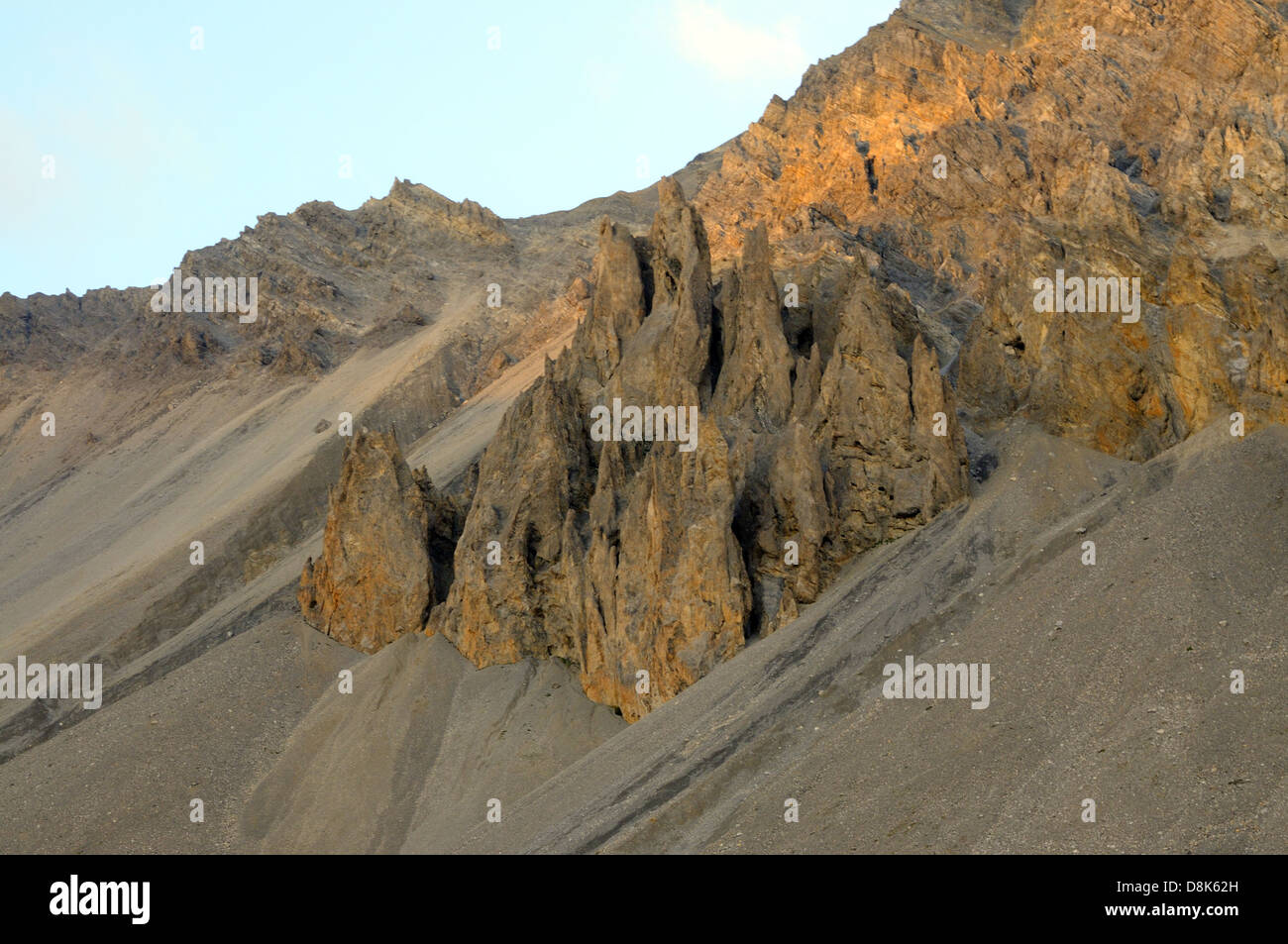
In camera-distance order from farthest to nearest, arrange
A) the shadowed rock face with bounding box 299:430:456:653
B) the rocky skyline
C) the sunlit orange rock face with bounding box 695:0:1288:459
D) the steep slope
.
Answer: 1. the shadowed rock face with bounding box 299:430:456:653
2. the sunlit orange rock face with bounding box 695:0:1288:459
3. the rocky skyline
4. the steep slope

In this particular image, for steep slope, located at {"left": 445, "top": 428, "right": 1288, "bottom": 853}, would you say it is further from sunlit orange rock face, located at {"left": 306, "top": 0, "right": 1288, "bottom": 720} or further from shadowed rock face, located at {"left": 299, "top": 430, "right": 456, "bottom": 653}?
shadowed rock face, located at {"left": 299, "top": 430, "right": 456, "bottom": 653}

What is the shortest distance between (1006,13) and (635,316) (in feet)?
227

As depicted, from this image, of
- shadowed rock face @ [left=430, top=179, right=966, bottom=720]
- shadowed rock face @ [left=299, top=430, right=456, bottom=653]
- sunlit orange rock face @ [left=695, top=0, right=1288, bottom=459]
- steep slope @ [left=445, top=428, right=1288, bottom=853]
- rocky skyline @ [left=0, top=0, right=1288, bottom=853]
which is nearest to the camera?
steep slope @ [left=445, top=428, right=1288, bottom=853]

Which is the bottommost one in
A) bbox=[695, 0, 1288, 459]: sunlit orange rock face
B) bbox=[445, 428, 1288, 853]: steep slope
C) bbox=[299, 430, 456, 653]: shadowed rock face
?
bbox=[445, 428, 1288, 853]: steep slope

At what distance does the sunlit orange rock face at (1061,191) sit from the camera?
5800 cm

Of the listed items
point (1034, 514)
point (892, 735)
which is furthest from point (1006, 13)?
point (892, 735)

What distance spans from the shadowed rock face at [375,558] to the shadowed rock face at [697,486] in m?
2.31

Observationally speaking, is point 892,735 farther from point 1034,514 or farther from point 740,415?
point 740,415

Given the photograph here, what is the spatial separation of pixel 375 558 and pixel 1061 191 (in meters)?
36.1

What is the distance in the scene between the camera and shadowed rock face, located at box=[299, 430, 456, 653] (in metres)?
67.6

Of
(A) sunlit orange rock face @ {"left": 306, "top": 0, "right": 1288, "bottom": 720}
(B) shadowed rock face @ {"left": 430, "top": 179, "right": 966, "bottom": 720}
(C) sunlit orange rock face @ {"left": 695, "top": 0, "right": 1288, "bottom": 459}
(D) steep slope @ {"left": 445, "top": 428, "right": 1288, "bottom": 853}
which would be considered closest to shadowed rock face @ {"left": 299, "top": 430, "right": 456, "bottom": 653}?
(A) sunlit orange rock face @ {"left": 306, "top": 0, "right": 1288, "bottom": 720}

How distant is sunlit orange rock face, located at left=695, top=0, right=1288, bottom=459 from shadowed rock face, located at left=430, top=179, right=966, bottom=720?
5871mm

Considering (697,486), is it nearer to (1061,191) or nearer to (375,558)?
(375,558)

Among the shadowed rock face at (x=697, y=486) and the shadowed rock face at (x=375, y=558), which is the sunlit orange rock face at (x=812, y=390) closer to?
the shadowed rock face at (x=697, y=486)
